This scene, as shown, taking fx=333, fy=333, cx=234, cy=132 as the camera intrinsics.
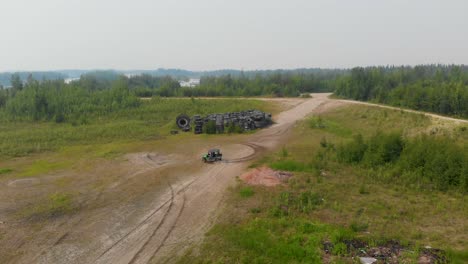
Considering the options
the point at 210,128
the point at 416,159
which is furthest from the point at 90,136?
the point at 416,159

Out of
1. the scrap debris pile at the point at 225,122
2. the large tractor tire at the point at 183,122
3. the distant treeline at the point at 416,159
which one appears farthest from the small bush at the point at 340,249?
the large tractor tire at the point at 183,122

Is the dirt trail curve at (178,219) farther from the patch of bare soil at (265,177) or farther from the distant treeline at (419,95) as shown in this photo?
the distant treeline at (419,95)

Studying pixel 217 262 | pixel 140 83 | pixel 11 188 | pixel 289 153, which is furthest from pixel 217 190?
pixel 140 83

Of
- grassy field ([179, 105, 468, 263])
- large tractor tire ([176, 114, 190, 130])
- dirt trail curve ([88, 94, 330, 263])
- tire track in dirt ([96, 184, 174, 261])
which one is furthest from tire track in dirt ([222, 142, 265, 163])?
large tractor tire ([176, 114, 190, 130])

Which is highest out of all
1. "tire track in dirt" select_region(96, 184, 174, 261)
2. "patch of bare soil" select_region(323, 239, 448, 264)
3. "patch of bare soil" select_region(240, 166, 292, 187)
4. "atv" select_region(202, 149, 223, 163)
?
"atv" select_region(202, 149, 223, 163)

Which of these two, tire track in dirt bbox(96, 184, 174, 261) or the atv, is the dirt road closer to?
tire track in dirt bbox(96, 184, 174, 261)

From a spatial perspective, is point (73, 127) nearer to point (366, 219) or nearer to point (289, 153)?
point (289, 153)
